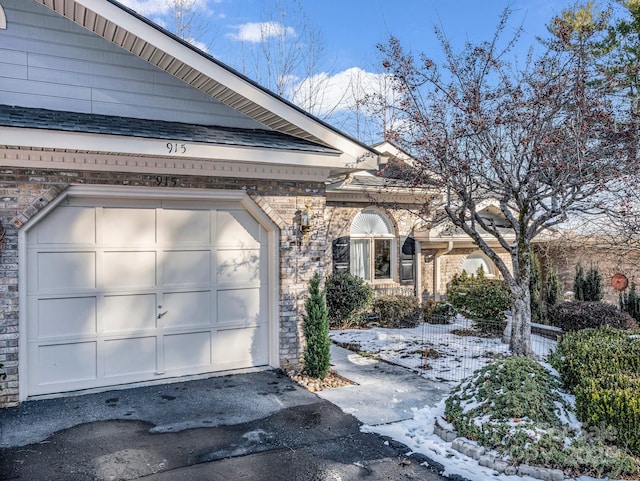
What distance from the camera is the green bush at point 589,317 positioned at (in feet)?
36.3

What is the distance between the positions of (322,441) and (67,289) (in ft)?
13.1

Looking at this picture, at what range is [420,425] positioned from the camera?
6070mm

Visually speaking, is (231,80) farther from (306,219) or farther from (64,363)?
(64,363)

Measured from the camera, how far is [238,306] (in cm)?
808

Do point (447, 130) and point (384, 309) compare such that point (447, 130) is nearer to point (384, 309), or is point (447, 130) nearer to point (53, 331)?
point (384, 309)

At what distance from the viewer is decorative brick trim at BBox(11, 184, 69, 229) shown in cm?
641

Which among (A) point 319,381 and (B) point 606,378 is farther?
(A) point 319,381

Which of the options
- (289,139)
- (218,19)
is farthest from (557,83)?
(218,19)

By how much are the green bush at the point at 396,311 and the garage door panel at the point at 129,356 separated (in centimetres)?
704

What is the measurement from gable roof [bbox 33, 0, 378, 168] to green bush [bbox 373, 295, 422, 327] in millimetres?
6081

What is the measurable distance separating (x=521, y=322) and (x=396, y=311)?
4.74 meters

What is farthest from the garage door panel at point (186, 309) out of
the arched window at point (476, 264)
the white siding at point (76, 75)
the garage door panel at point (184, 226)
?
the arched window at point (476, 264)

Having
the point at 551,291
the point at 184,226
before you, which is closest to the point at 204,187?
the point at 184,226

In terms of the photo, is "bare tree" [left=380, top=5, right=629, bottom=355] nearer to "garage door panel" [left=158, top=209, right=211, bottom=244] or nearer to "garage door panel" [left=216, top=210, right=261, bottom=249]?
"garage door panel" [left=216, top=210, right=261, bottom=249]
